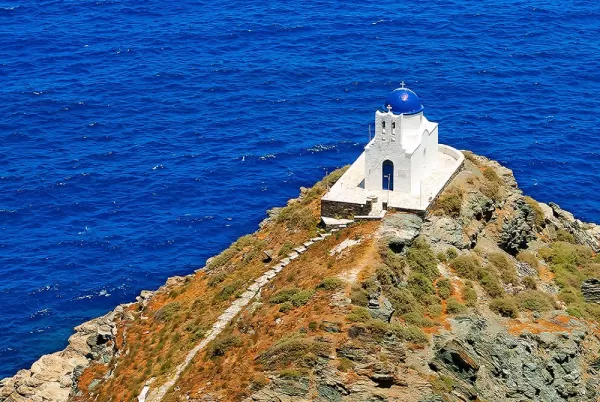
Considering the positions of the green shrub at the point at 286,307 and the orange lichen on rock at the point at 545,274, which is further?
the orange lichen on rock at the point at 545,274

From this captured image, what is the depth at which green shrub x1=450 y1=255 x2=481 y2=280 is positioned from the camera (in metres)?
81.6

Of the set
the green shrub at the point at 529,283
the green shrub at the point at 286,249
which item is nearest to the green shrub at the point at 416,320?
the green shrub at the point at 529,283

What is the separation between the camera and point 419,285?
7762cm

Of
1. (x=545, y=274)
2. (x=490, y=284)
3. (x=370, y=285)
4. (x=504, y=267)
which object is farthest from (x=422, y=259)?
(x=545, y=274)

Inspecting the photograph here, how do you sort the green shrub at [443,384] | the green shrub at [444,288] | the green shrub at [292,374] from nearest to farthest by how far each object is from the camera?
1. the green shrub at [292,374]
2. the green shrub at [443,384]
3. the green shrub at [444,288]

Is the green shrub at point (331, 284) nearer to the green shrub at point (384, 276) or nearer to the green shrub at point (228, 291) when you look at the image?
the green shrub at point (384, 276)

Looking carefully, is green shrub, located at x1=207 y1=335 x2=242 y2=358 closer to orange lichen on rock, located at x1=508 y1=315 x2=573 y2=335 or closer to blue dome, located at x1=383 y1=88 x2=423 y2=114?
orange lichen on rock, located at x1=508 y1=315 x2=573 y2=335

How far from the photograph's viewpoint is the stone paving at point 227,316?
7312 cm

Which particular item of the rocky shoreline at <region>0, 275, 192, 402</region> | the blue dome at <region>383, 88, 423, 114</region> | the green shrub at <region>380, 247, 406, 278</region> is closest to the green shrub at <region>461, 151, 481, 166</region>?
the blue dome at <region>383, 88, 423, 114</region>

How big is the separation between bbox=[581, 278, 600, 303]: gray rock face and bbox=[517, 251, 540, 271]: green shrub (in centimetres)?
395

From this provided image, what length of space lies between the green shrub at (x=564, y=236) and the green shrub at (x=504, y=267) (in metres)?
13.5

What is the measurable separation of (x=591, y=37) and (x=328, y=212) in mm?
90173

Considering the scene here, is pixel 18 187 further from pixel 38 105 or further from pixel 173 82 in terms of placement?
pixel 173 82

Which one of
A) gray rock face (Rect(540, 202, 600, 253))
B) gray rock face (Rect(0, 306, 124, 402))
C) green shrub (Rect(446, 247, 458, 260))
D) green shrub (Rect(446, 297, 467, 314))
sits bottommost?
gray rock face (Rect(0, 306, 124, 402))
